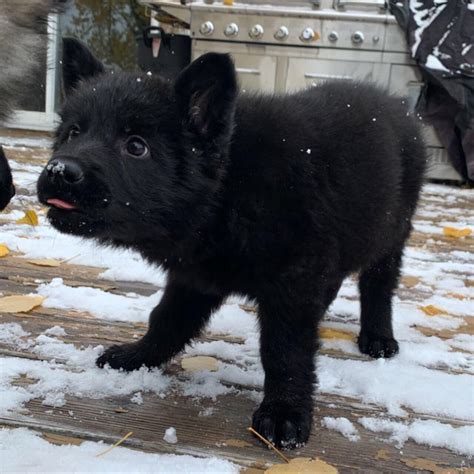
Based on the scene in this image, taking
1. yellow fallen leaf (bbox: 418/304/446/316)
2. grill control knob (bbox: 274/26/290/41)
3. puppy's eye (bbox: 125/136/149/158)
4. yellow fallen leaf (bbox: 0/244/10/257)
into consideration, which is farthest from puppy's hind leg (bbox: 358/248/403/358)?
grill control knob (bbox: 274/26/290/41)

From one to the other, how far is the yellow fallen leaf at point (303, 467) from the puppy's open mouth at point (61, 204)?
0.66 m

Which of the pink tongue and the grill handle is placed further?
the grill handle

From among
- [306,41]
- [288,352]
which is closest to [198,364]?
[288,352]

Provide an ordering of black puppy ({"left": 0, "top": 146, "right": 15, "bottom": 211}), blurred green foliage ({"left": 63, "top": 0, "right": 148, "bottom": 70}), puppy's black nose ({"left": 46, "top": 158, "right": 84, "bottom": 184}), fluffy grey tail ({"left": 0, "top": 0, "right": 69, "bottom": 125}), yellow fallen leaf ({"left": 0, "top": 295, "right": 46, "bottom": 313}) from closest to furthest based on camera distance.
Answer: puppy's black nose ({"left": 46, "top": 158, "right": 84, "bottom": 184}), black puppy ({"left": 0, "top": 146, "right": 15, "bottom": 211}), fluffy grey tail ({"left": 0, "top": 0, "right": 69, "bottom": 125}), yellow fallen leaf ({"left": 0, "top": 295, "right": 46, "bottom": 313}), blurred green foliage ({"left": 63, "top": 0, "right": 148, "bottom": 70})

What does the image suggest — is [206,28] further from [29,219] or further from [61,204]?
[61,204]

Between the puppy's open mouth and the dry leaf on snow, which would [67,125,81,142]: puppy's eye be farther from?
the dry leaf on snow

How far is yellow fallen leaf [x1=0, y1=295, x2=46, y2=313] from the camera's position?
6.53ft

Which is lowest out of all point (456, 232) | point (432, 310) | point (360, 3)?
point (456, 232)

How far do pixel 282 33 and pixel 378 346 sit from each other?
14.2 feet

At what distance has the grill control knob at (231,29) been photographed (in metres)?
5.64

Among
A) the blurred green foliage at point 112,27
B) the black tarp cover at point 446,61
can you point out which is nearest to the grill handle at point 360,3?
the black tarp cover at point 446,61

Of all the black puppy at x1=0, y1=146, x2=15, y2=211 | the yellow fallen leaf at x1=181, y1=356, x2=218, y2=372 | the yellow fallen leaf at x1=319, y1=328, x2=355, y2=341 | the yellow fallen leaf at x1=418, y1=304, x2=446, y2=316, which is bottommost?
the yellow fallen leaf at x1=418, y1=304, x2=446, y2=316

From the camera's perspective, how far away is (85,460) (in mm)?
1214

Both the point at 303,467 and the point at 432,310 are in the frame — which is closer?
the point at 303,467
